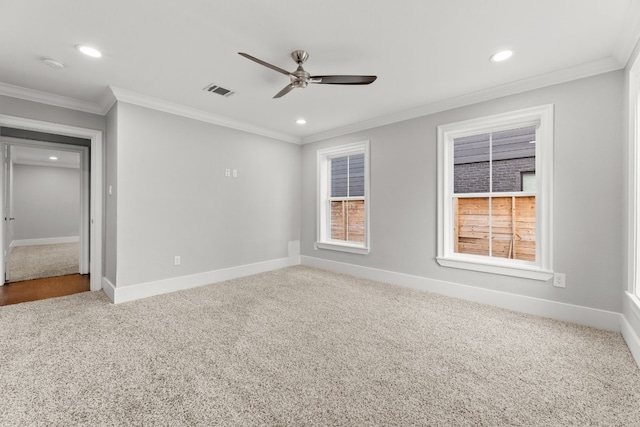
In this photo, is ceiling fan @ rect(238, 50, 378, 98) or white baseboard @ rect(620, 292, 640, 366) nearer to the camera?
white baseboard @ rect(620, 292, 640, 366)

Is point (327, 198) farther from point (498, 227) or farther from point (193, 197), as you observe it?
point (498, 227)

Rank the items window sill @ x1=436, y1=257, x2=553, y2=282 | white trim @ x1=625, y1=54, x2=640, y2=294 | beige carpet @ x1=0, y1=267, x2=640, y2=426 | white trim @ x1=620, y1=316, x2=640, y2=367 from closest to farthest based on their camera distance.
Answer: beige carpet @ x1=0, y1=267, x2=640, y2=426
white trim @ x1=620, y1=316, x2=640, y2=367
white trim @ x1=625, y1=54, x2=640, y2=294
window sill @ x1=436, y1=257, x2=553, y2=282

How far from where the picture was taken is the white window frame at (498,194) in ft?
9.30

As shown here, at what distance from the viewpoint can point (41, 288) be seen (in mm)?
3867

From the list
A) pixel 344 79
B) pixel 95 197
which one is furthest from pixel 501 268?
pixel 95 197

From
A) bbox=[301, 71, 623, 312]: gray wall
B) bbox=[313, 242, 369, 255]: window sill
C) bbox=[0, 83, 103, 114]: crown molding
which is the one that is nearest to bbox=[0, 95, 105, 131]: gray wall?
bbox=[0, 83, 103, 114]: crown molding

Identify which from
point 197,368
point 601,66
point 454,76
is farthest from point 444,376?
point 601,66

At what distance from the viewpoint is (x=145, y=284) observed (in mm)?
3453

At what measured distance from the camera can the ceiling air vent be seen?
313 cm

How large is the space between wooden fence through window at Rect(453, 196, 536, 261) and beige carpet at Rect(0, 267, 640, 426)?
2.78 feet

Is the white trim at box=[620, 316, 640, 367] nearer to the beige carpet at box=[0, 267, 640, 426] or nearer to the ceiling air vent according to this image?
the beige carpet at box=[0, 267, 640, 426]

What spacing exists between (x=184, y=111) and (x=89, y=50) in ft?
4.48

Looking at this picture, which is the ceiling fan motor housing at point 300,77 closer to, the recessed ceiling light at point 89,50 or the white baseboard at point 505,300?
the recessed ceiling light at point 89,50

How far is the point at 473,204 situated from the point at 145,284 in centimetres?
422
